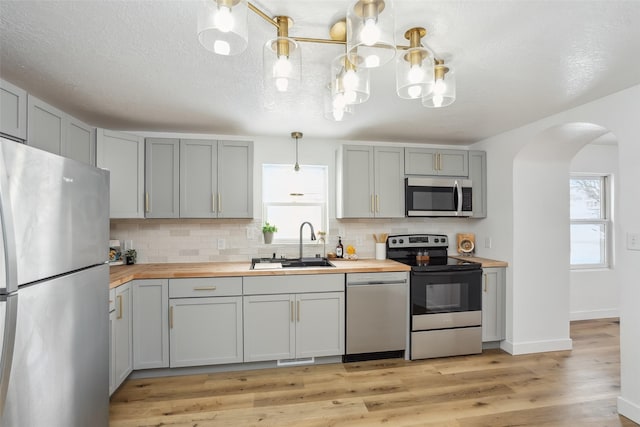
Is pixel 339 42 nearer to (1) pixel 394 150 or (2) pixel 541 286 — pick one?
(1) pixel 394 150

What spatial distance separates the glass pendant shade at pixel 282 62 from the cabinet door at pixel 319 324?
2.06 m


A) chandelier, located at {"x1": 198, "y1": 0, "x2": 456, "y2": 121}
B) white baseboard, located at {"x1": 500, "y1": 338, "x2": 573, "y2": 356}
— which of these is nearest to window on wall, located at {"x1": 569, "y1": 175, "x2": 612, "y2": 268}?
white baseboard, located at {"x1": 500, "y1": 338, "x2": 573, "y2": 356}

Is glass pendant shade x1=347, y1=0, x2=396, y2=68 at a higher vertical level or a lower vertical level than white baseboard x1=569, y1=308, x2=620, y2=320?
higher

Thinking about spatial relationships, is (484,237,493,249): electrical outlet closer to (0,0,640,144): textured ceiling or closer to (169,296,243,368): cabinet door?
(0,0,640,144): textured ceiling

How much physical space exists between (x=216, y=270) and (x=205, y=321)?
45 cm

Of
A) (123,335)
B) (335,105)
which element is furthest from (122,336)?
(335,105)

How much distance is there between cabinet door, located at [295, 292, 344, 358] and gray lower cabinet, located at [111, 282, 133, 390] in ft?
4.61

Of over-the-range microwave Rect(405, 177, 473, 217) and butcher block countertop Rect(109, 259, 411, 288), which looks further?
over-the-range microwave Rect(405, 177, 473, 217)

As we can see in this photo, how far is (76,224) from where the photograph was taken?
1506mm

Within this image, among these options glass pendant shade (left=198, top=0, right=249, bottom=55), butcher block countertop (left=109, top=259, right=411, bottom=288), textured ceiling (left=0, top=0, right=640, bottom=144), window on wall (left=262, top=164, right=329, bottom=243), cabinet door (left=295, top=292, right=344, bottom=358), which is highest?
textured ceiling (left=0, top=0, right=640, bottom=144)

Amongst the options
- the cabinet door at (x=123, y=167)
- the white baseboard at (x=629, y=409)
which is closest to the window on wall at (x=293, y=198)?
the cabinet door at (x=123, y=167)

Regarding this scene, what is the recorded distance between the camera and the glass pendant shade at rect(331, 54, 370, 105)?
129cm

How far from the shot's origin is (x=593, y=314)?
4.16 meters

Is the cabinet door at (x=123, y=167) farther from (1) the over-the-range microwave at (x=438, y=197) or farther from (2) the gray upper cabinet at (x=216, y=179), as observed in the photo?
(1) the over-the-range microwave at (x=438, y=197)
